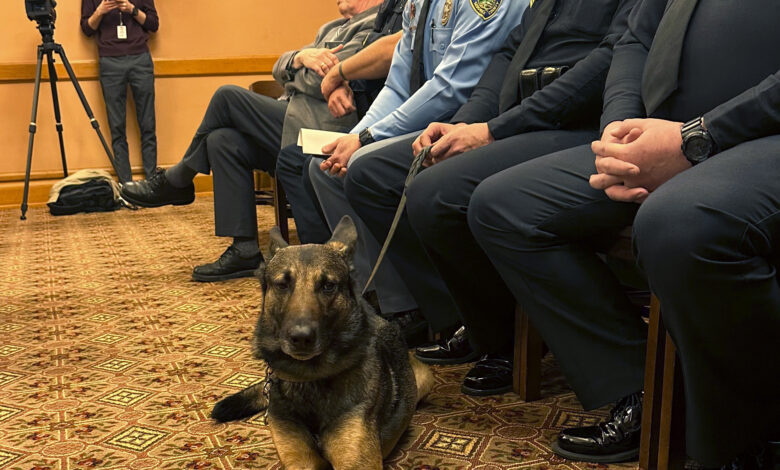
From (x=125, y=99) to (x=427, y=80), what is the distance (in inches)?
169

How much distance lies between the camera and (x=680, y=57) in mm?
1395

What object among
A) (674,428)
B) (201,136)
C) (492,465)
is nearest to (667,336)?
(674,428)

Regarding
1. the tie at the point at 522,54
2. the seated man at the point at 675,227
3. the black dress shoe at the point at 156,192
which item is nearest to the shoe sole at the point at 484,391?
the seated man at the point at 675,227

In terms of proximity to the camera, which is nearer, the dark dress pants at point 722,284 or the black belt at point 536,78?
the dark dress pants at point 722,284

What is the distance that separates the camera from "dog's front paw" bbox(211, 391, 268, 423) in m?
1.70

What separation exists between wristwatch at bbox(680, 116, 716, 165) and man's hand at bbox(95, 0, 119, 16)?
5.38 metres

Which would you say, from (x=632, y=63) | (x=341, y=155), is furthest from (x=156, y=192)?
(x=632, y=63)

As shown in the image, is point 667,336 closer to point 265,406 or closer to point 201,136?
point 265,406

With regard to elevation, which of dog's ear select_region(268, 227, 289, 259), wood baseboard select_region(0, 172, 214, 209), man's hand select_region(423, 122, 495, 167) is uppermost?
man's hand select_region(423, 122, 495, 167)

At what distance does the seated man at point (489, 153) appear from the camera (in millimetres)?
1736

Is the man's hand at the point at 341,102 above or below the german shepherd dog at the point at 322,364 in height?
above

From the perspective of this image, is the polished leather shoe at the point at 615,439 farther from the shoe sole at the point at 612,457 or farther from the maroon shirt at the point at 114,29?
the maroon shirt at the point at 114,29

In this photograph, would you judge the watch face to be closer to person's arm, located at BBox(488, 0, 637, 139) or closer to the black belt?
person's arm, located at BBox(488, 0, 637, 139)

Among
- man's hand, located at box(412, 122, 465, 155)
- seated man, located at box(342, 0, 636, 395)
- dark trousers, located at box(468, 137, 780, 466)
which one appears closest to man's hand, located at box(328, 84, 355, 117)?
seated man, located at box(342, 0, 636, 395)
